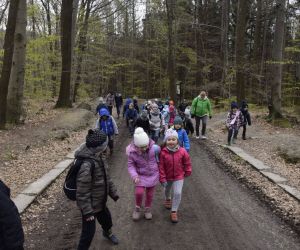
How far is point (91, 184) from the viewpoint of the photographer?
5070 millimetres

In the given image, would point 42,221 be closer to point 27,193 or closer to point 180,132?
point 27,193

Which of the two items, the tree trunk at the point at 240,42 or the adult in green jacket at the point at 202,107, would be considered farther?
the tree trunk at the point at 240,42

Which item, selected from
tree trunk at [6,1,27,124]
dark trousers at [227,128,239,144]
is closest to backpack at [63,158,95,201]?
dark trousers at [227,128,239,144]

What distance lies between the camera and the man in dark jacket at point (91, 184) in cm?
496

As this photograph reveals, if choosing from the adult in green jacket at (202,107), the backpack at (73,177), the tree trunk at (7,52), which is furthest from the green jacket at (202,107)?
the backpack at (73,177)

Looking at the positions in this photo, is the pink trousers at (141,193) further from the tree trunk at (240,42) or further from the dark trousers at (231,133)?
the tree trunk at (240,42)

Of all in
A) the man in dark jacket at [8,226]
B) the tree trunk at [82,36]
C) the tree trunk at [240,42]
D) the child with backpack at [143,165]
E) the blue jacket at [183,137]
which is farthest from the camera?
the tree trunk at [82,36]

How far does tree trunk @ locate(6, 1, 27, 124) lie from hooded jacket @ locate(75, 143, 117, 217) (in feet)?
40.9

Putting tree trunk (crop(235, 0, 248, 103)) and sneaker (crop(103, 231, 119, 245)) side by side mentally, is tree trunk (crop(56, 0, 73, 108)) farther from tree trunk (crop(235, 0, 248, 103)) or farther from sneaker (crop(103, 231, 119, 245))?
sneaker (crop(103, 231, 119, 245))

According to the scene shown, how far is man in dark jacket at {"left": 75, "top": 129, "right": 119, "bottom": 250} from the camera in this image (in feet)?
16.3

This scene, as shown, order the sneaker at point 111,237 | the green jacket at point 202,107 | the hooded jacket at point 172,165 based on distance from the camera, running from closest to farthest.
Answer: the sneaker at point 111,237 < the hooded jacket at point 172,165 < the green jacket at point 202,107

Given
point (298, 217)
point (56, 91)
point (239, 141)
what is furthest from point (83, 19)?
point (298, 217)

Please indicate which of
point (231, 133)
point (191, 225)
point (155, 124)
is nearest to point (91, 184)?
point (191, 225)

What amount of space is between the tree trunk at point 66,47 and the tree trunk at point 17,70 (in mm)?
5757
